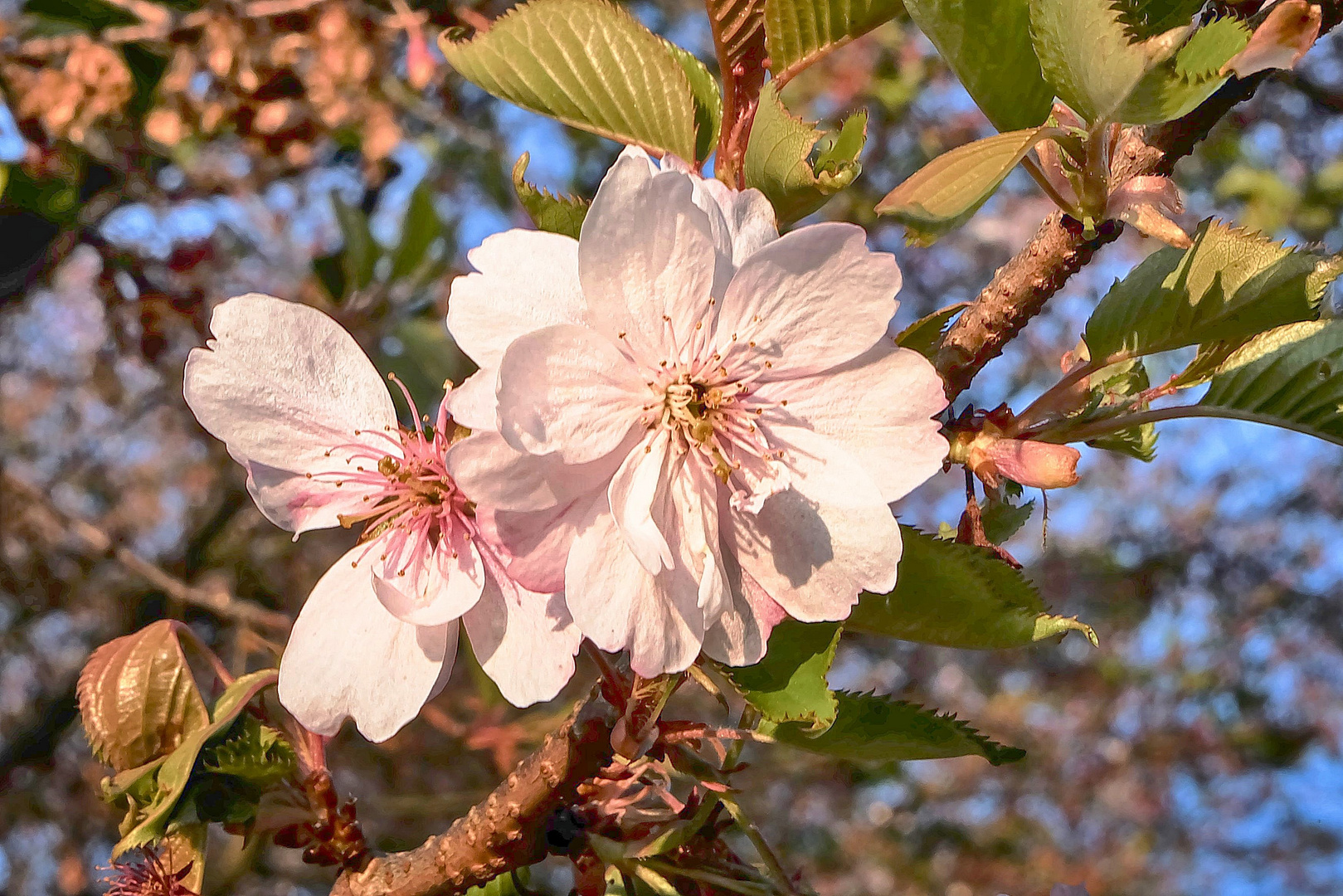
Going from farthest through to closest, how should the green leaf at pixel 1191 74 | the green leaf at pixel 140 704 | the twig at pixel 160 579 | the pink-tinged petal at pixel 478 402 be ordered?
the twig at pixel 160 579
the green leaf at pixel 140 704
the pink-tinged petal at pixel 478 402
the green leaf at pixel 1191 74

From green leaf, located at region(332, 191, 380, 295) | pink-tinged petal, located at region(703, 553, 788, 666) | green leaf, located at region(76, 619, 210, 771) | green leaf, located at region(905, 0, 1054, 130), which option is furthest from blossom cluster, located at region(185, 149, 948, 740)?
green leaf, located at region(332, 191, 380, 295)

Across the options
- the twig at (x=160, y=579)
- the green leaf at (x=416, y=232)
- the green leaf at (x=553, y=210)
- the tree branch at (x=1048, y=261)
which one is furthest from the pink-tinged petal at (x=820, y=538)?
the green leaf at (x=416, y=232)

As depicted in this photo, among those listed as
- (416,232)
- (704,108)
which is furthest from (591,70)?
(416,232)

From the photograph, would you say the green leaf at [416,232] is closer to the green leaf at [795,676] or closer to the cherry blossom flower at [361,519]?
the cherry blossom flower at [361,519]

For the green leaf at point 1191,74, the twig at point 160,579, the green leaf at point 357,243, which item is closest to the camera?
the green leaf at point 1191,74

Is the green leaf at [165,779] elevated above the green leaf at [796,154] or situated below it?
below

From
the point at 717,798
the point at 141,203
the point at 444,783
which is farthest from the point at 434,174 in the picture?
the point at 717,798
